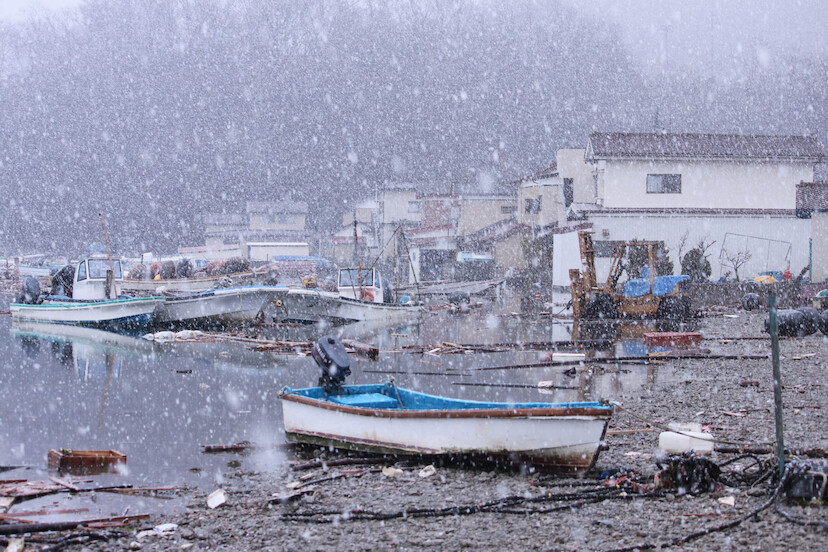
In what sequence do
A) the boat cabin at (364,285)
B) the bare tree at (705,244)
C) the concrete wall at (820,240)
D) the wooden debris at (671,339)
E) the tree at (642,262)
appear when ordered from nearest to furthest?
the wooden debris at (671,339)
the tree at (642,262)
the boat cabin at (364,285)
the bare tree at (705,244)
the concrete wall at (820,240)

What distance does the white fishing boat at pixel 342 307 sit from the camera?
91.7 feet

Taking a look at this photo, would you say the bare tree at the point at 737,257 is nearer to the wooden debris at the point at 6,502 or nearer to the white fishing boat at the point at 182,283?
the white fishing boat at the point at 182,283

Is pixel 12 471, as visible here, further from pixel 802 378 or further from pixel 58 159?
pixel 58 159

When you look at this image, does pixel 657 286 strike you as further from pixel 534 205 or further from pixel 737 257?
pixel 534 205

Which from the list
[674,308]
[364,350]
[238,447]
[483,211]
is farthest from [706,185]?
[238,447]

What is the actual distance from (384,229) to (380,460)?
5195 cm

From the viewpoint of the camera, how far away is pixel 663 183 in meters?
34.8

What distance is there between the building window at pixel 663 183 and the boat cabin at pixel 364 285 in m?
13.4

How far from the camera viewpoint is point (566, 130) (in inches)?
4683

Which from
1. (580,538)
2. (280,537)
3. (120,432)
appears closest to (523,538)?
(580,538)

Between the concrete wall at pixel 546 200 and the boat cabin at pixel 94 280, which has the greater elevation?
the concrete wall at pixel 546 200

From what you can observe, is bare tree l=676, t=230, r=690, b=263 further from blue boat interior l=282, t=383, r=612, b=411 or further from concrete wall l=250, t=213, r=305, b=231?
concrete wall l=250, t=213, r=305, b=231

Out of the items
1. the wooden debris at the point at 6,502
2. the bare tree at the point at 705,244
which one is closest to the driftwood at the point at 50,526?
the wooden debris at the point at 6,502


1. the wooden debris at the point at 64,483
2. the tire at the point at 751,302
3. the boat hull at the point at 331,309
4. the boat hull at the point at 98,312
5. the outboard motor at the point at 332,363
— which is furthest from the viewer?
the boat hull at the point at 331,309
